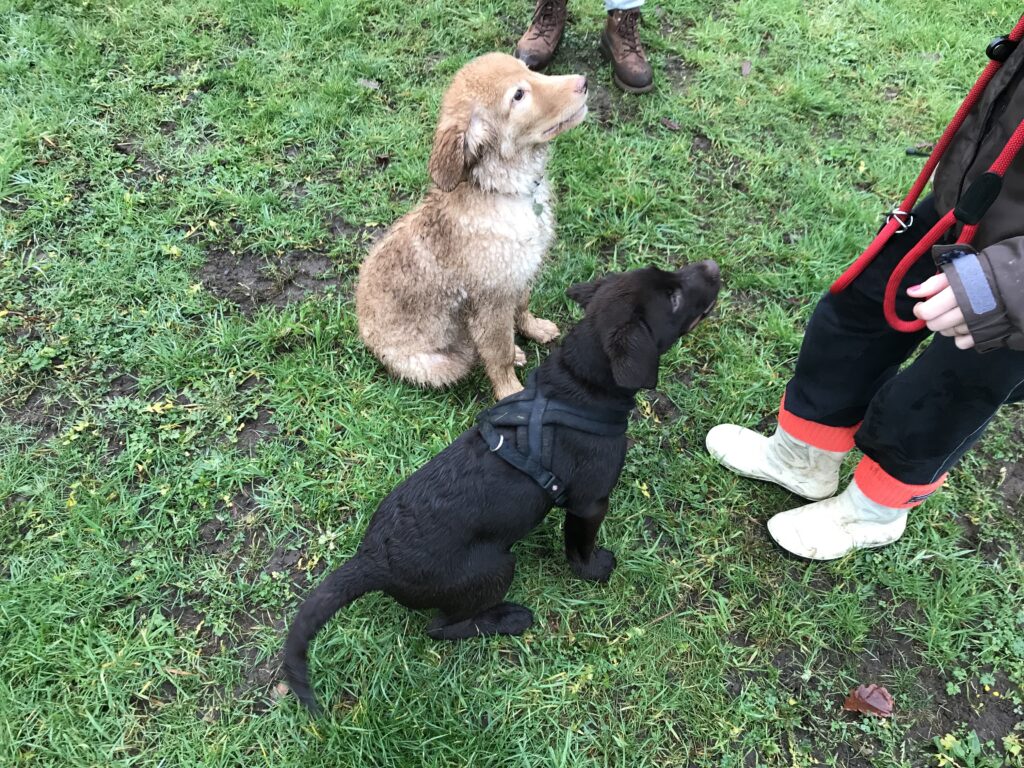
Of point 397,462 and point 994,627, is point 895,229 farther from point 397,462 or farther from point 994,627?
point 397,462

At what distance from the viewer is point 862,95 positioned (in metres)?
4.50

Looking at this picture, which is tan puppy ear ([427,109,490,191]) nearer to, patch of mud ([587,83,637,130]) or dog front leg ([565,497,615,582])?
dog front leg ([565,497,615,582])

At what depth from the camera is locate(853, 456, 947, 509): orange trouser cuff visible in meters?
2.41

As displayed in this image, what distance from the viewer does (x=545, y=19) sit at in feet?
14.7

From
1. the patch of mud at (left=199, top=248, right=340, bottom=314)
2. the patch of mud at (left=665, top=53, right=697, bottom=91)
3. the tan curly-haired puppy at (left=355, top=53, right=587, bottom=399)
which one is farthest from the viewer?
the patch of mud at (left=665, top=53, right=697, bottom=91)

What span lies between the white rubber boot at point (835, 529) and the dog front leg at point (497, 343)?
57.0 inches

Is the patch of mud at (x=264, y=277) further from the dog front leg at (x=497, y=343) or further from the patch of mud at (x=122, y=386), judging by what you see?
the dog front leg at (x=497, y=343)

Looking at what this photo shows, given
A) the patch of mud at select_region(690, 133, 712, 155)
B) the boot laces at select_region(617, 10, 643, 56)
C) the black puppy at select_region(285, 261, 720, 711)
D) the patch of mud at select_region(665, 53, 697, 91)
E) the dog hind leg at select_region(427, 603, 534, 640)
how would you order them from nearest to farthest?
1. the black puppy at select_region(285, 261, 720, 711)
2. the dog hind leg at select_region(427, 603, 534, 640)
3. the patch of mud at select_region(690, 133, 712, 155)
4. the boot laces at select_region(617, 10, 643, 56)
5. the patch of mud at select_region(665, 53, 697, 91)

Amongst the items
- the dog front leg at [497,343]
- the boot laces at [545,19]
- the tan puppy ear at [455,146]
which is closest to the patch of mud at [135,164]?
the tan puppy ear at [455,146]

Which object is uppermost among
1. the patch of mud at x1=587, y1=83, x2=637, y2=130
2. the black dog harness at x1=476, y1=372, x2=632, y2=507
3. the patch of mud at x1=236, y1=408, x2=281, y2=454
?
the patch of mud at x1=587, y1=83, x2=637, y2=130

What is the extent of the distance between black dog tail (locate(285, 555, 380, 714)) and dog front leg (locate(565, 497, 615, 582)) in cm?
81

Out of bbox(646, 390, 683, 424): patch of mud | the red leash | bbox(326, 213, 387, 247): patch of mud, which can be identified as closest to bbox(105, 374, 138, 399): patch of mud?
bbox(326, 213, 387, 247): patch of mud

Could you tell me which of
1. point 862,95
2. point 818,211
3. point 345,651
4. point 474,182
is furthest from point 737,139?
point 345,651

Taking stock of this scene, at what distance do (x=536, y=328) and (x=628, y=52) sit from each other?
231cm
